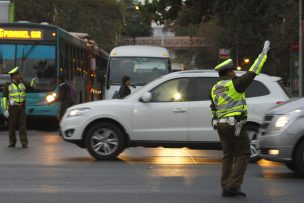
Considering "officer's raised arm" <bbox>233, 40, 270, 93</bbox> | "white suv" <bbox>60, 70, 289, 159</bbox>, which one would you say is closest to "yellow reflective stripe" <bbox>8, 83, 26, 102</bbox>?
"white suv" <bbox>60, 70, 289, 159</bbox>

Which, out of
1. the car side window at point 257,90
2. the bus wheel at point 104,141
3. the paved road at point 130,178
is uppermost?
the car side window at point 257,90

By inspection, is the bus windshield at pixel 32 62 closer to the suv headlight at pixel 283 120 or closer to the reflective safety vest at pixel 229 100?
the suv headlight at pixel 283 120

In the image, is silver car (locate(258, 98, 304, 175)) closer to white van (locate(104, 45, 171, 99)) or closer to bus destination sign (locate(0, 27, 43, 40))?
bus destination sign (locate(0, 27, 43, 40))

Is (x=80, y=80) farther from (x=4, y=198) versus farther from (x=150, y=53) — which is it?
(x=4, y=198)

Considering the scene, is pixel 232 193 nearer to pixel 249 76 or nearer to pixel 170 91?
pixel 249 76

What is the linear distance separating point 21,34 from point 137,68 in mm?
4394

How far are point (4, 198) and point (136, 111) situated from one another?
4694 millimetres

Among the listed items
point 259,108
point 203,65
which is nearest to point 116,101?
point 259,108

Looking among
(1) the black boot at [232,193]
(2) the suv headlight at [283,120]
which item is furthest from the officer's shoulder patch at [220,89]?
(2) the suv headlight at [283,120]

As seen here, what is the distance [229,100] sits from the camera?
890cm

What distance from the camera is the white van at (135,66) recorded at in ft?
76.0

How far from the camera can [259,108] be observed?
13.0 metres

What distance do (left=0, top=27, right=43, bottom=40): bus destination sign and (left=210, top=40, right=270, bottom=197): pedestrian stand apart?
12.8 metres

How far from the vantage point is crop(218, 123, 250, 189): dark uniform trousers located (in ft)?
29.0
